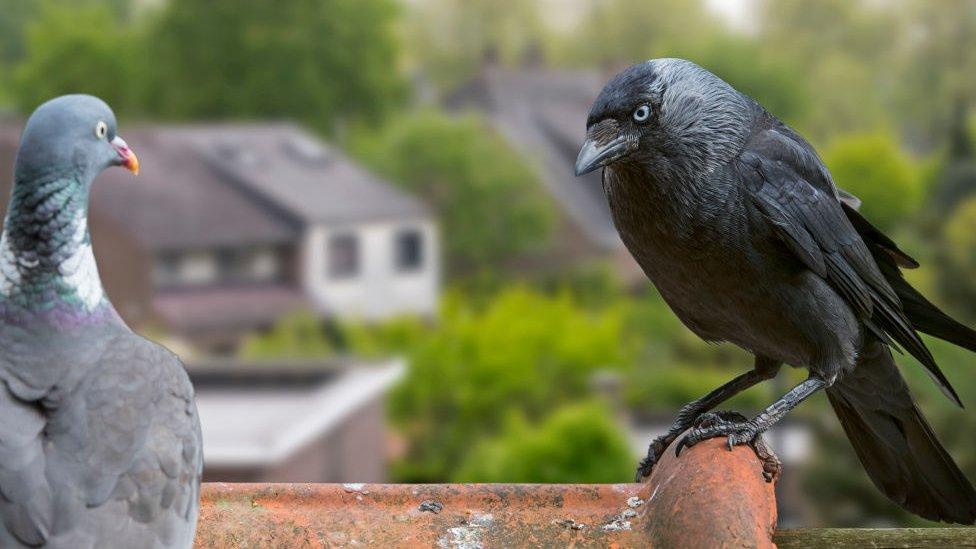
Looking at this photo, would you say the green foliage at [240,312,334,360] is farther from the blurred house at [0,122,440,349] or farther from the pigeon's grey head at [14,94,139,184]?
the pigeon's grey head at [14,94,139,184]

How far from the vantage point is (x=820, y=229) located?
3.43 metres

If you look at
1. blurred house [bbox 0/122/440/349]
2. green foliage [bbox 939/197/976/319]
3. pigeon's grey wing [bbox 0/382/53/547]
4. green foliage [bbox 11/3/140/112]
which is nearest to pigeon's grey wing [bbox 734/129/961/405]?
pigeon's grey wing [bbox 0/382/53/547]

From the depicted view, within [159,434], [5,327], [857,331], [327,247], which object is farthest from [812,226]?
[327,247]

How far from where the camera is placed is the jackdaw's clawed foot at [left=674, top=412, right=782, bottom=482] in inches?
126

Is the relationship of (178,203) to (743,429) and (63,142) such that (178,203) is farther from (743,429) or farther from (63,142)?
(63,142)

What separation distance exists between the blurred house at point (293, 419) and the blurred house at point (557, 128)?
15.4 metres

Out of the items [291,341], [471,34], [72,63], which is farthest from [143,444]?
[471,34]

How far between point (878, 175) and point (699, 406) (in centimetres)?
2931

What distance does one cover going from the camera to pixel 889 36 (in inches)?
1672

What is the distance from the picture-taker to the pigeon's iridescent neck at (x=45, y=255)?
106 inches

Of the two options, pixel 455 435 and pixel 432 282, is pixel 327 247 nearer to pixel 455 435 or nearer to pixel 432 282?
A: pixel 432 282

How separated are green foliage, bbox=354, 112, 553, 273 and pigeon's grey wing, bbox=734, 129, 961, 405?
2937 centimetres

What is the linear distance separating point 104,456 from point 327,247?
2880 centimetres

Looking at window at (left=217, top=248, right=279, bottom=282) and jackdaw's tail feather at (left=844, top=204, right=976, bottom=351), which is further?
window at (left=217, top=248, right=279, bottom=282)
